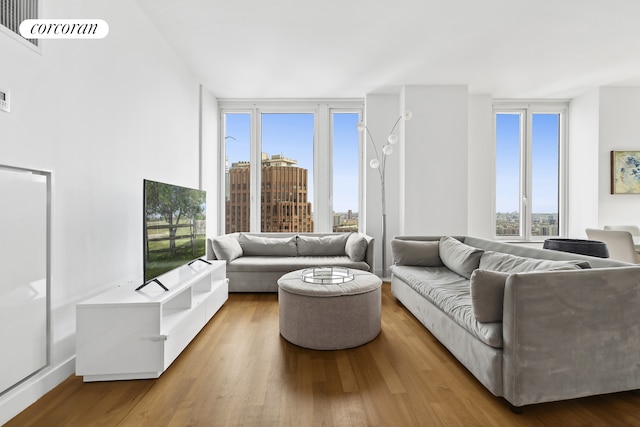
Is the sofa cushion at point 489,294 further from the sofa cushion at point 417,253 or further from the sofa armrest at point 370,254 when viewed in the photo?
the sofa armrest at point 370,254

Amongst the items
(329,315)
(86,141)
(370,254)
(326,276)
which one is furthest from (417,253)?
(86,141)

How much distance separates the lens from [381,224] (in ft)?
15.8

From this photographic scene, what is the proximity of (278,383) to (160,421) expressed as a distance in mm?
641

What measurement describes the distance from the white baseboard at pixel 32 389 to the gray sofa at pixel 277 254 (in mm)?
1970

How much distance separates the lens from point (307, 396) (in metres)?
1.73

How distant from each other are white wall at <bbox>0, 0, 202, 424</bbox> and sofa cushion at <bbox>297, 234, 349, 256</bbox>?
6.86 ft

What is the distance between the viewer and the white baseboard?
1.53 metres

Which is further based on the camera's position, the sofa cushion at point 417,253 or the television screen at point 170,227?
the sofa cushion at point 417,253

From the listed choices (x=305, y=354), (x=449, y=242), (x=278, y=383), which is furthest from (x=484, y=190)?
(x=278, y=383)

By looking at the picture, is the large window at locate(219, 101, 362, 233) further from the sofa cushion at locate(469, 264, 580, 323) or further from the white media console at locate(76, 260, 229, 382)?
the sofa cushion at locate(469, 264, 580, 323)

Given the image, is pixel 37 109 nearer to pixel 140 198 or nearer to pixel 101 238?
pixel 101 238

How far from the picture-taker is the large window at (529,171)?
509cm

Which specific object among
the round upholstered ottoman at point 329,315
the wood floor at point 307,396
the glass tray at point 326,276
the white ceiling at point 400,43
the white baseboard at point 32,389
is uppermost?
the white ceiling at point 400,43

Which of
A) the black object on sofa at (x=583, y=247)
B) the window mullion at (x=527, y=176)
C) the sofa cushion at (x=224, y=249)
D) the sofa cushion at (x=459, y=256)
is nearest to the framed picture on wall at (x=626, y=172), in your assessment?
the window mullion at (x=527, y=176)
